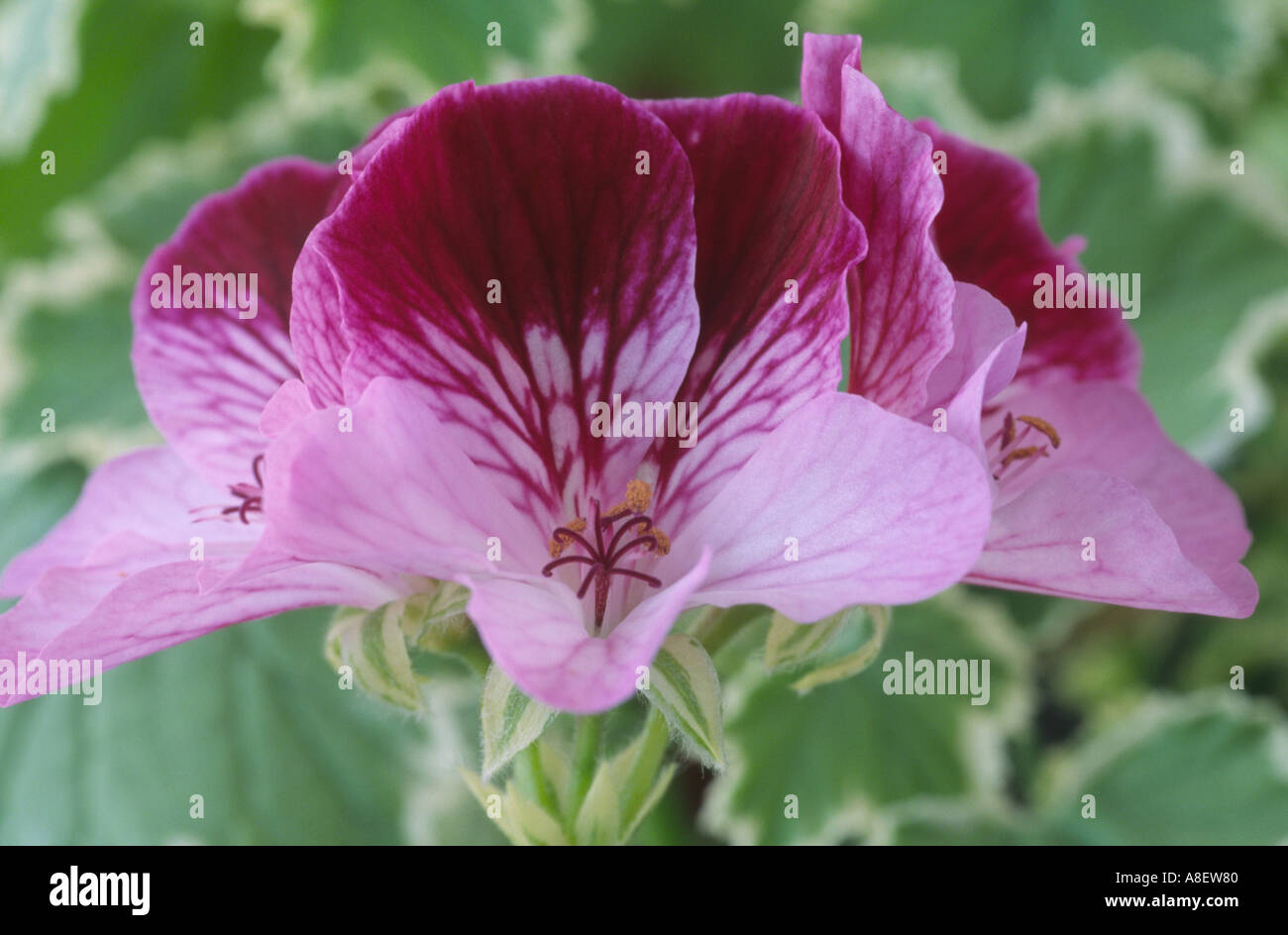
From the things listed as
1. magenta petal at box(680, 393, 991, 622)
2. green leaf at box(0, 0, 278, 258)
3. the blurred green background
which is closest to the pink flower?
magenta petal at box(680, 393, 991, 622)

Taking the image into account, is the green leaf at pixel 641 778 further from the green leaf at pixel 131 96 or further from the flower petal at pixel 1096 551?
the green leaf at pixel 131 96

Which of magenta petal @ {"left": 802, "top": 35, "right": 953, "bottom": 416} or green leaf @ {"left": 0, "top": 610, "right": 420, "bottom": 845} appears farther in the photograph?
green leaf @ {"left": 0, "top": 610, "right": 420, "bottom": 845}

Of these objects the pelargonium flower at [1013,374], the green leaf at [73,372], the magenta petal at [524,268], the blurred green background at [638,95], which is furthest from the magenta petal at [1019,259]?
the green leaf at [73,372]

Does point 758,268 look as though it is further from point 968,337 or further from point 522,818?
point 522,818

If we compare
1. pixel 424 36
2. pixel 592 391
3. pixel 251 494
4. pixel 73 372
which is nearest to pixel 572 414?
pixel 592 391

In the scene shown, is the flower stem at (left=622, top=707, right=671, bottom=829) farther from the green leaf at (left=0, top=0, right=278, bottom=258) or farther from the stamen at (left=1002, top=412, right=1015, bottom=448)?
the green leaf at (left=0, top=0, right=278, bottom=258)
